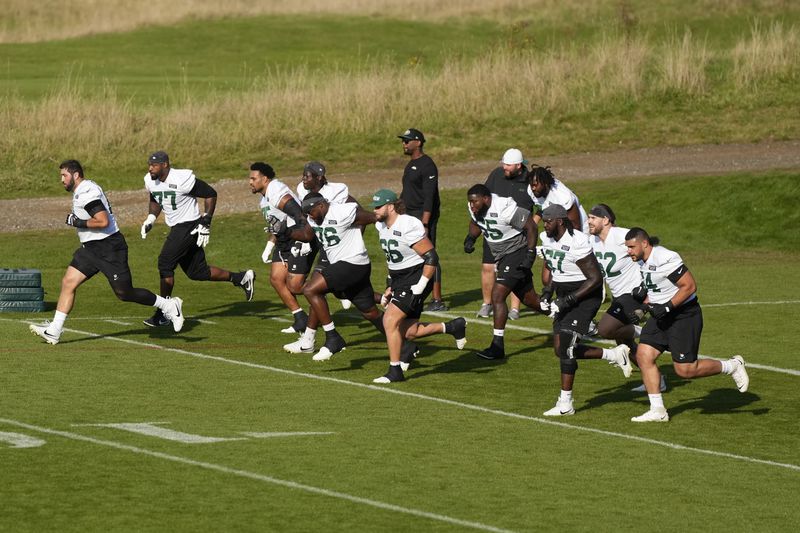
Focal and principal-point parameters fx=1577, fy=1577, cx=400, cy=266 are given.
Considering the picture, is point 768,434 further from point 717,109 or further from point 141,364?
point 717,109

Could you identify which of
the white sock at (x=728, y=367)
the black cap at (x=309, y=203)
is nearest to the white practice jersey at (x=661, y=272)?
the white sock at (x=728, y=367)

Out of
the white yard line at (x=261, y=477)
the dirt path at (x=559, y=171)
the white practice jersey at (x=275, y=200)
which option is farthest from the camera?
the dirt path at (x=559, y=171)

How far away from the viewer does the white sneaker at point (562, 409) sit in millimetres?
15625

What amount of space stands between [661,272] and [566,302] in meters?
1.41

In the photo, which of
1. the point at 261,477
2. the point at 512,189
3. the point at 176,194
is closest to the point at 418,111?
the point at 512,189

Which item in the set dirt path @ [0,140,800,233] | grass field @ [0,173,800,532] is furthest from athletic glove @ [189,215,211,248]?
dirt path @ [0,140,800,233]

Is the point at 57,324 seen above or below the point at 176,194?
below

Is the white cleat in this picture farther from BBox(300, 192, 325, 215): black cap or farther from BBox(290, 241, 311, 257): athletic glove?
BBox(300, 192, 325, 215): black cap

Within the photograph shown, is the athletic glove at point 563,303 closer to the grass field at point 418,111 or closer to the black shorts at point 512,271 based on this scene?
the black shorts at point 512,271

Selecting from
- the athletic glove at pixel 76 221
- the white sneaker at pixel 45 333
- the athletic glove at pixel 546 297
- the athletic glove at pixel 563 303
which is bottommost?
the white sneaker at pixel 45 333

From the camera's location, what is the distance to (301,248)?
19.4m

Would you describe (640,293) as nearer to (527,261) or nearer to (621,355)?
(621,355)

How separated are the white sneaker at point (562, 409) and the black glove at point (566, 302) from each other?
1178mm

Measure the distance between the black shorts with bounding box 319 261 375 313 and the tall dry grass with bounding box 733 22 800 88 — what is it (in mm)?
26313
